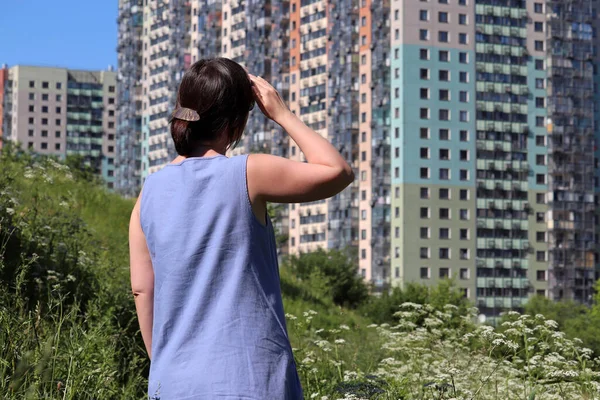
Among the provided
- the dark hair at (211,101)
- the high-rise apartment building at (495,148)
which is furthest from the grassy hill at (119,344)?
the high-rise apartment building at (495,148)

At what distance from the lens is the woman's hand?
3.10m

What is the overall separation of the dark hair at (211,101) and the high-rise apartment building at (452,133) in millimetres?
99547

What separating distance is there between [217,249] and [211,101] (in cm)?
45

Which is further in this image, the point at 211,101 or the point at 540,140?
the point at 540,140

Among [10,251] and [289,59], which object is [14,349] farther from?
[289,59]

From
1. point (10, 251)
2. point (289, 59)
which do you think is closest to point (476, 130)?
point (289, 59)

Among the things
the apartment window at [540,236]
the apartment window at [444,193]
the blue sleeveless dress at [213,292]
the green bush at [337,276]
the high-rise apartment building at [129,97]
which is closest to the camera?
the blue sleeveless dress at [213,292]

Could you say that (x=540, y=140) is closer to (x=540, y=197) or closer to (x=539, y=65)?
(x=540, y=197)

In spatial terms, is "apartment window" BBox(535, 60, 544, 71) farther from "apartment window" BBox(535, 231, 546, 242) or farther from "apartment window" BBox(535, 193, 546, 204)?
"apartment window" BBox(535, 231, 546, 242)

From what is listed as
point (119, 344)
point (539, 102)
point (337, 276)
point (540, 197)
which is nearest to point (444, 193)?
point (540, 197)

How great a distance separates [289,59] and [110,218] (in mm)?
99943

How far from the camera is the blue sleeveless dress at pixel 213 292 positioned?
278cm

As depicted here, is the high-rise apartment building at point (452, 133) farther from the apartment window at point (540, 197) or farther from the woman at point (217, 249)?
the woman at point (217, 249)

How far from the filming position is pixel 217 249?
2881 millimetres
